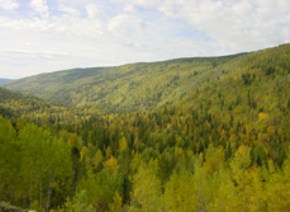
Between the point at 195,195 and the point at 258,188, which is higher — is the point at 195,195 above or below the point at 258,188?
below

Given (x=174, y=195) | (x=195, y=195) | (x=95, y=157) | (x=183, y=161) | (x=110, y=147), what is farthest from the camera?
(x=110, y=147)

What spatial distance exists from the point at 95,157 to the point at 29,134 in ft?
255

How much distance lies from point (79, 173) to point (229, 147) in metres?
111

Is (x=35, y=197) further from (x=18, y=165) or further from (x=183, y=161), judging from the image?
(x=183, y=161)

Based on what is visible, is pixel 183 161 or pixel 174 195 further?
pixel 183 161

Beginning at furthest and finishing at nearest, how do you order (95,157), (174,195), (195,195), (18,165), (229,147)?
(229,147), (95,157), (195,195), (174,195), (18,165)

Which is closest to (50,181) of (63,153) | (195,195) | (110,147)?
(63,153)

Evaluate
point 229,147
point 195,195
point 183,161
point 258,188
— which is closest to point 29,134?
point 195,195

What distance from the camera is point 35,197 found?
56.4 m

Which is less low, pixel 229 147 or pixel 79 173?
pixel 79 173

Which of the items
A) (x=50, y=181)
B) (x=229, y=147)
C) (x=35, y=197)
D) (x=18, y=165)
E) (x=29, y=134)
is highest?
(x=29, y=134)

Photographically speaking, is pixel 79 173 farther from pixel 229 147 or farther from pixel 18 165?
pixel 229 147

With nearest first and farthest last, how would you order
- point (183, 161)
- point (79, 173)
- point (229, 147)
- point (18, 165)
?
point (18, 165) → point (79, 173) → point (183, 161) → point (229, 147)

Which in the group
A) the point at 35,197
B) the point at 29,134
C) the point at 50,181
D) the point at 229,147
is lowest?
the point at 229,147
